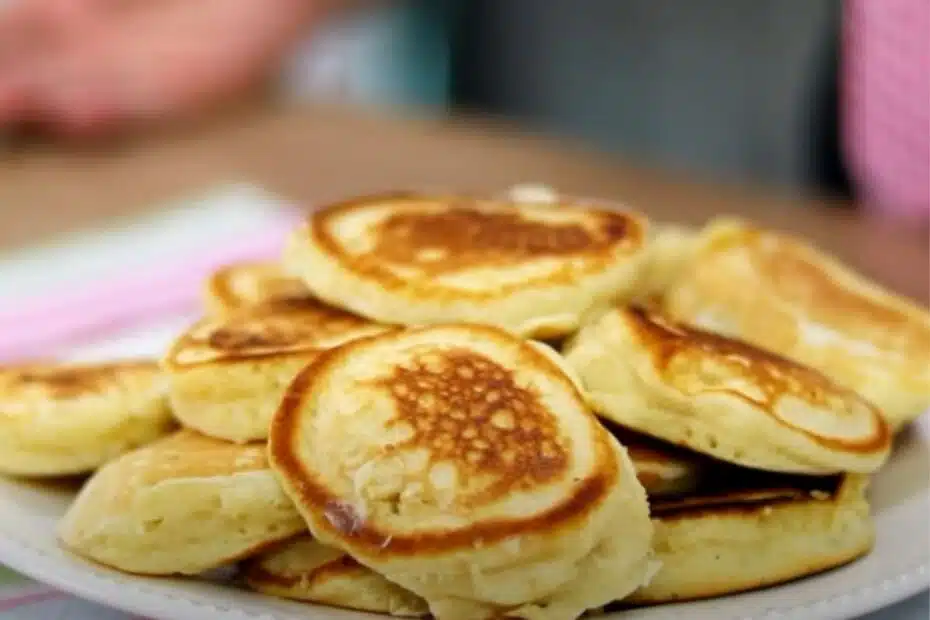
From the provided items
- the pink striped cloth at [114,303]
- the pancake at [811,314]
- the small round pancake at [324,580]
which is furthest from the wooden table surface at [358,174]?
the small round pancake at [324,580]

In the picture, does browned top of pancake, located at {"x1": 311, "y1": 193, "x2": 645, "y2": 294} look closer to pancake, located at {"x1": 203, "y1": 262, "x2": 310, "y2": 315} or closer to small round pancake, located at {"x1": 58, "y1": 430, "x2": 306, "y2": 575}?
pancake, located at {"x1": 203, "y1": 262, "x2": 310, "y2": 315}

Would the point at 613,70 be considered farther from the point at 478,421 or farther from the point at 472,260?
the point at 478,421

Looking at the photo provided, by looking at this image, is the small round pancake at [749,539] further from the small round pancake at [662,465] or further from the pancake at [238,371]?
the pancake at [238,371]

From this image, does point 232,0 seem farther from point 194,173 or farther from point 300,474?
Answer: point 300,474

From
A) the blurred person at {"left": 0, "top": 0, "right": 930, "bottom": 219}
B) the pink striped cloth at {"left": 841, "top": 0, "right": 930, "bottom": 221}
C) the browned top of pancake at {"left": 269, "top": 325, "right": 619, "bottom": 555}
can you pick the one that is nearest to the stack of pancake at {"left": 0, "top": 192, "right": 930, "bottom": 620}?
the browned top of pancake at {"left": 269, "top": 325, "right": 619, "bottom": 555}

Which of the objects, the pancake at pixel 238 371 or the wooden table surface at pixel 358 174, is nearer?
the pancake at pixel 238 371

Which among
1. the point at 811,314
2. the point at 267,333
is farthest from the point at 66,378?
the point at 811,314
